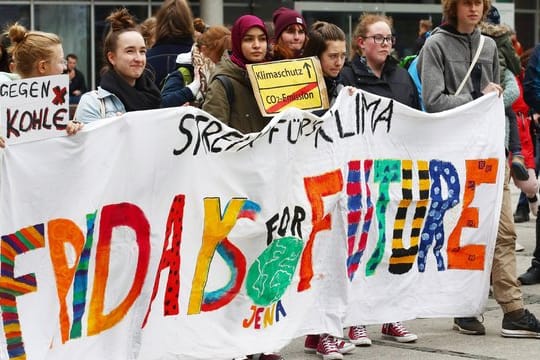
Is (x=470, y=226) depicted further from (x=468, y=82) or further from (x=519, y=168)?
(x=468, y=82)

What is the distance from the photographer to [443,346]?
6.73 metres

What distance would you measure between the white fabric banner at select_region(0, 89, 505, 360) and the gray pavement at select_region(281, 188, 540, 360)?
0.17 meters

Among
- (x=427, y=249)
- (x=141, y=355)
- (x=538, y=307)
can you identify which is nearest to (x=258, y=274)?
(x=141, y=355)

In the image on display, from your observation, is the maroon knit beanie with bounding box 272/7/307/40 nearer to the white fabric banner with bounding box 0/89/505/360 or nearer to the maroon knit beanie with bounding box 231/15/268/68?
the maroon knit beanie with bounding box 231/15/268/68

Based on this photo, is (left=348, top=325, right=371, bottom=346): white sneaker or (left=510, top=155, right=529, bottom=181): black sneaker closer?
(left=348, top=325, right=371, bottom=346): white sneaker

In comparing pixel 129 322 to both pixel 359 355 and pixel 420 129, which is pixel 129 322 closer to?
pixel 359 355

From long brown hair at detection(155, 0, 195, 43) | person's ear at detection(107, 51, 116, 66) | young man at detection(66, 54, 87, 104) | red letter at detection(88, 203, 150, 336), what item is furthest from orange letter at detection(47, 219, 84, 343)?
young man at detection(66, 54, 87, 104)

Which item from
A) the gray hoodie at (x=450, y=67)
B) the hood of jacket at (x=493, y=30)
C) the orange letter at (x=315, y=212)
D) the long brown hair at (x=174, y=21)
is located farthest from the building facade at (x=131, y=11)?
the orange letter at (x=315, y=212)

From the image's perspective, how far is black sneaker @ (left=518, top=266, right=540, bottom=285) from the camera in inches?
338

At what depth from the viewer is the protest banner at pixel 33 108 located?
506 cm

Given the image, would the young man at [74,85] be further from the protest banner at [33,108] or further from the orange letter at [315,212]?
the protest banner at [33,108]

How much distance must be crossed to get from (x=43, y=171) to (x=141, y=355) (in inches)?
38.9

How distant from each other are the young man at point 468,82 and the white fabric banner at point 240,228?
9 cm

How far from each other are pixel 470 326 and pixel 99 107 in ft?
8.25
